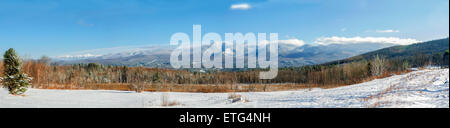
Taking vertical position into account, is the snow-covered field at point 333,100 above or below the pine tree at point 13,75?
below

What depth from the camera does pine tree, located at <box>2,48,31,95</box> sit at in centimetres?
972

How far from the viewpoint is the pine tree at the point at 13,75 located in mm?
9719

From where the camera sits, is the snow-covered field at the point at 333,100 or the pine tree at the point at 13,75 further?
the pine tree at the point at 13,75

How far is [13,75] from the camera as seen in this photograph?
9.91 metres

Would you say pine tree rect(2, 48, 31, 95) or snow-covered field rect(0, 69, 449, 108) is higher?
pine tree rect(2, 48, 31, 95)

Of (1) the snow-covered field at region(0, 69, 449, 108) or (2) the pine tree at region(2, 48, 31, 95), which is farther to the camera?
(2) the pine tree at region(2, 48, 31, 95)

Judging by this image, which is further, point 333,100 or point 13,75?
point 13,75
